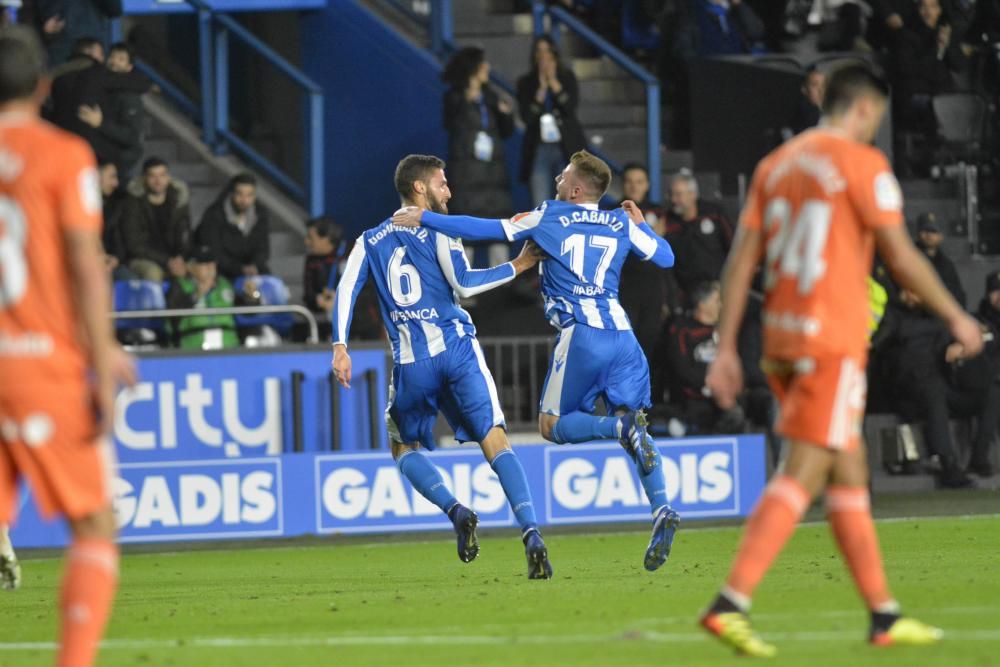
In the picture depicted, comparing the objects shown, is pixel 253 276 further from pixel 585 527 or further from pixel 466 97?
pixel 585 527

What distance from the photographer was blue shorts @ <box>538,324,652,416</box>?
1116cm

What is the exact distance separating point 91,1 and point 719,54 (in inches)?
262

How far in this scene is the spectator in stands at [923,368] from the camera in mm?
17234

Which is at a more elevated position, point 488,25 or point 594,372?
point 488,25

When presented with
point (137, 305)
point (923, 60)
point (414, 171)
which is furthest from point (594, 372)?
point (923, 60)

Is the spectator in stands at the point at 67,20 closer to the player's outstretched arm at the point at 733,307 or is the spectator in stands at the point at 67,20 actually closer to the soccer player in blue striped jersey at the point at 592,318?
the soccer player in blue striped jersey at the point at 592,318

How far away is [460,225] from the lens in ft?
34.0

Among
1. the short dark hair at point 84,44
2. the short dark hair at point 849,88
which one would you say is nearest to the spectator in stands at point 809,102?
the short dark hair at point 84,44

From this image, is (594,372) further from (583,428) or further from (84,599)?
(84,599)

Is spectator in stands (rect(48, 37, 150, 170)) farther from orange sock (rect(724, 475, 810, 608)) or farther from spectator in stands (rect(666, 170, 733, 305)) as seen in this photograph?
orange sock (rect(724, 475, 810, 608))

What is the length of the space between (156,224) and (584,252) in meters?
6.83

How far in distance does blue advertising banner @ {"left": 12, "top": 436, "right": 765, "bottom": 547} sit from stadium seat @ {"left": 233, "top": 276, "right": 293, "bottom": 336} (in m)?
1.56

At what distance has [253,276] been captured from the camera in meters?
16.9

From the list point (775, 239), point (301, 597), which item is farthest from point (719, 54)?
point (775, 239)
